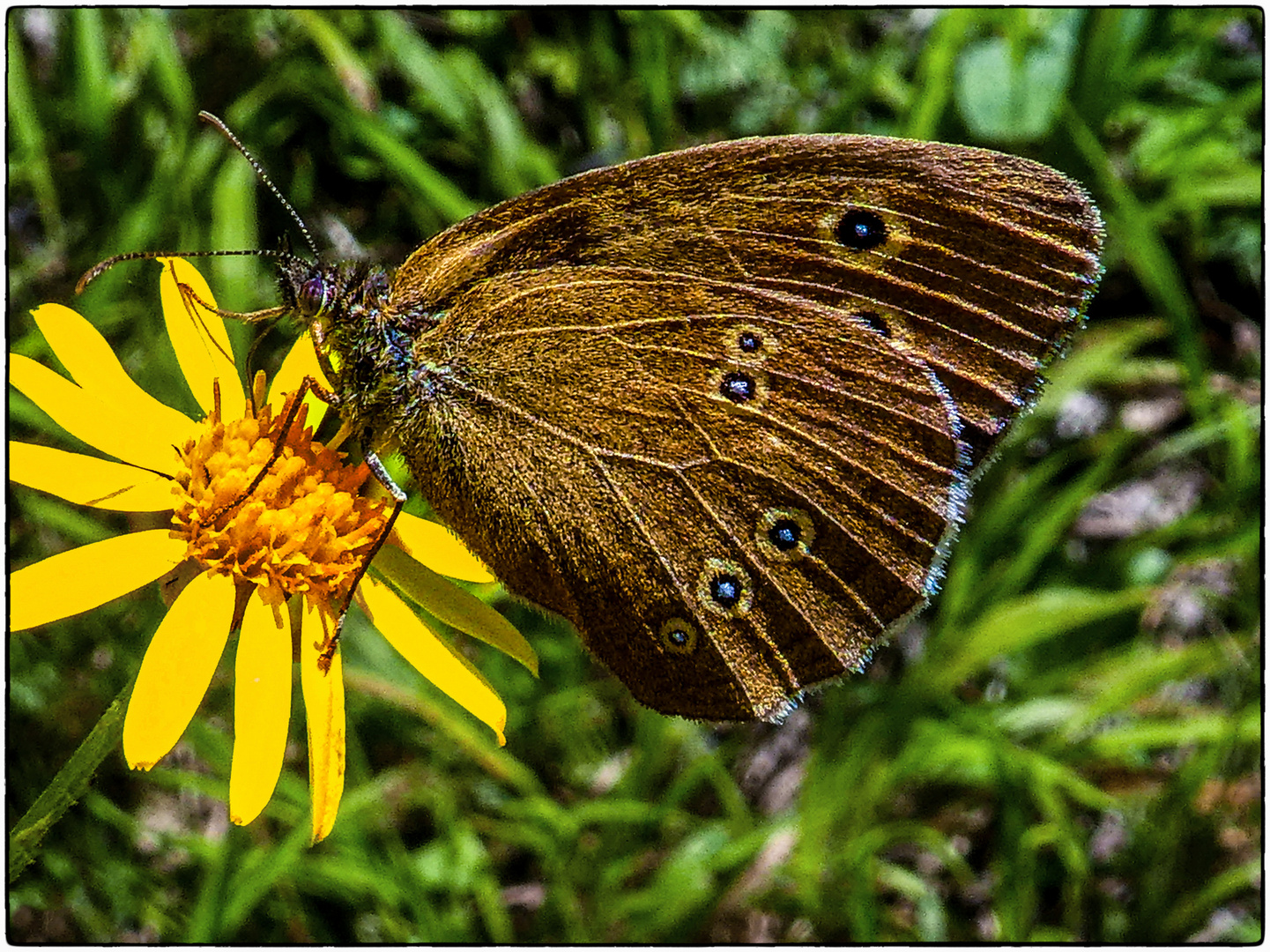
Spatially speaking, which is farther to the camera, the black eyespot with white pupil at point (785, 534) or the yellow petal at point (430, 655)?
the black eyespot with white pupil at point (785, 534)

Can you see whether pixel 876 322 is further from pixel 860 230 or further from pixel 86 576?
pixel 86 576

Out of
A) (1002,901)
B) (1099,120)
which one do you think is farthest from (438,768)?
(1099,120)

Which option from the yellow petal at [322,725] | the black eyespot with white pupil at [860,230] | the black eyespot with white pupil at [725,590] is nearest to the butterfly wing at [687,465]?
the black eyespot with white pupil at [725,590]

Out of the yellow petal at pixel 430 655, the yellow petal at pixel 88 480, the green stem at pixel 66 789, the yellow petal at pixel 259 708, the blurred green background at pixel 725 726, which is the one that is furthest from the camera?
the blurred green background at pixel 725 726

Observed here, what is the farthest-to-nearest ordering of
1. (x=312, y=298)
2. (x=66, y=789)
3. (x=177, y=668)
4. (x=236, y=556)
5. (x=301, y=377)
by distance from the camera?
(x=301, y=377) → (x=312, y=298) → (x=236, y=556) → (x=177, y=668) → (x=66, y=789)

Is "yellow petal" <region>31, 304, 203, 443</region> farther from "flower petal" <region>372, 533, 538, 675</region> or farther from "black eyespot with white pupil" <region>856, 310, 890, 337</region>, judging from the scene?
"black eyespot with white pupil" <region>856, 310, 890, 337</region>

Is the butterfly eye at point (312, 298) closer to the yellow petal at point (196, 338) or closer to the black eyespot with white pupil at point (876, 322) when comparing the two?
the yellow petal at point (196, 338)

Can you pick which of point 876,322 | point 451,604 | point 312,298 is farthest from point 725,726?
point 312,298

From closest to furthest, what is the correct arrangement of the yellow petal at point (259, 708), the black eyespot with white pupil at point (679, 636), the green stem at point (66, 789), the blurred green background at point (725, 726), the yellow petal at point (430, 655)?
the green stem at point (66, 789)
the yellow petal at point (259, 708)
the yellow petal at point (430, 655)
the black eyespot with white pupil at point (679, 636)
the blurred green background at point (725, 726)
